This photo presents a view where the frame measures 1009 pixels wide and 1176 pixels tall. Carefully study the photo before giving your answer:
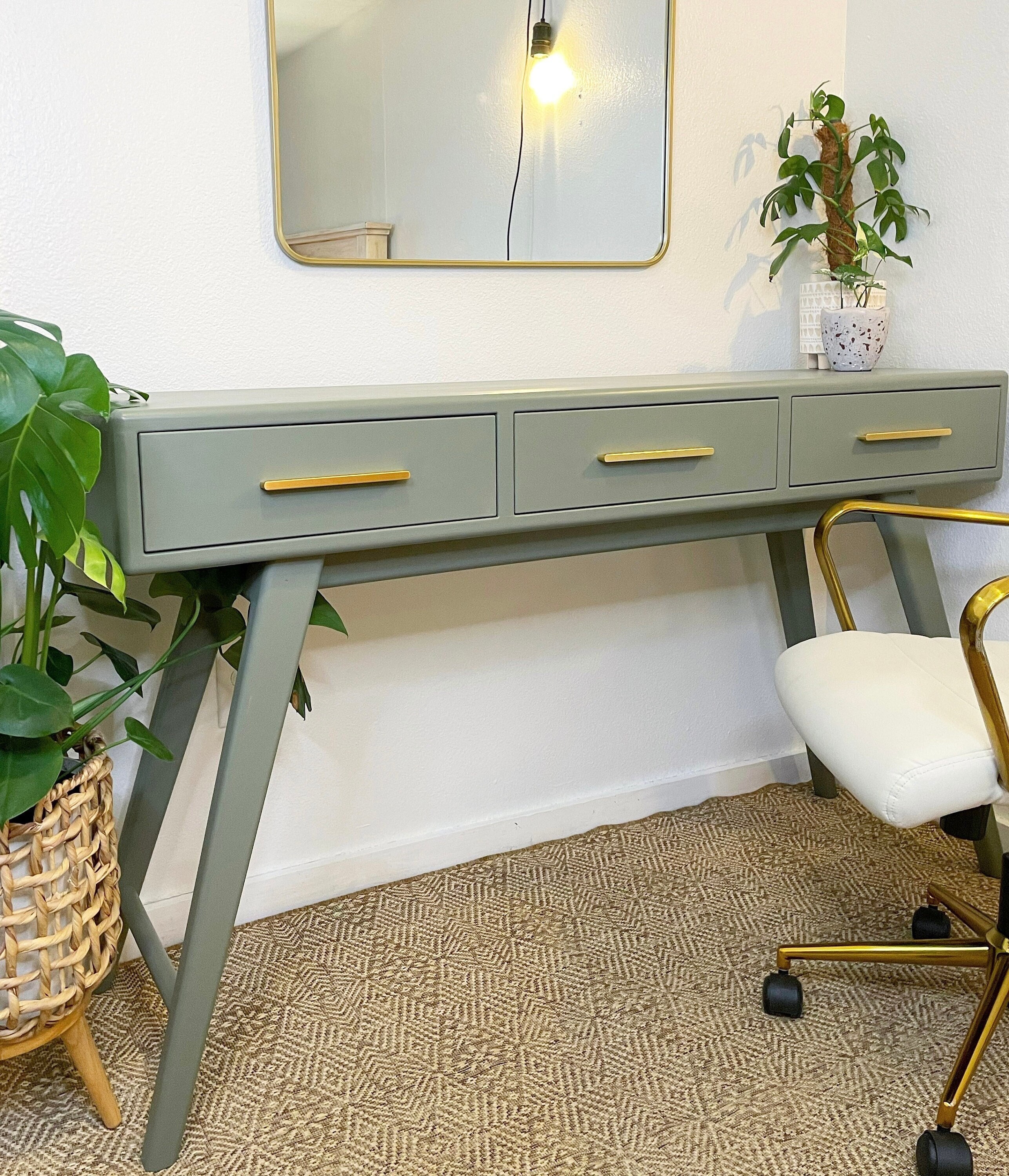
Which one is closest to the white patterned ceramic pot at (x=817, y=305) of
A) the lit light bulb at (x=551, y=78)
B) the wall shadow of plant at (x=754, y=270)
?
the wall shadow of plant at (x=754, y=270)

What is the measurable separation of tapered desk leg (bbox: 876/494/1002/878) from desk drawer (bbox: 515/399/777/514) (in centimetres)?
36

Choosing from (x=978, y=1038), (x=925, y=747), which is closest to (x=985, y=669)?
(x=925, y=747)

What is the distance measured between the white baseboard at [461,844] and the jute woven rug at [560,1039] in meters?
0.03

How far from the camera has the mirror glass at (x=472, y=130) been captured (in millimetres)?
1703

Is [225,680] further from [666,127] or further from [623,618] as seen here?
[666,127]

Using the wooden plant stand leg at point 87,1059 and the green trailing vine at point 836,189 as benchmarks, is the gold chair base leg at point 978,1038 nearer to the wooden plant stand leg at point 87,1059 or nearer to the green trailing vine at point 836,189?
the wooden plant stand leg at point 87,1059

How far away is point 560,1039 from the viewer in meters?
1.55

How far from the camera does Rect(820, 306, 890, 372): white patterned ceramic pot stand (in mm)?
1912

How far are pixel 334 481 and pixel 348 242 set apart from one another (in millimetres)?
601

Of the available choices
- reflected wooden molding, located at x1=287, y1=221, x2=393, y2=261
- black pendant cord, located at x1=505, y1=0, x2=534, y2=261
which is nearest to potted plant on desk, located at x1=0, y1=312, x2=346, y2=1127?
reflected wooden molding, located at x1=287, y1=221, x2=393, y2=261

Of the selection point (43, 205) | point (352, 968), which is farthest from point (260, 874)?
point (43, 205)

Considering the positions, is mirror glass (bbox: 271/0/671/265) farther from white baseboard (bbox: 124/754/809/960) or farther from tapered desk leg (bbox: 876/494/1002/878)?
white baseboard (bbox: 124/754/809/960)

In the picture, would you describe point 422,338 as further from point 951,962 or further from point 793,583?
point 951,962

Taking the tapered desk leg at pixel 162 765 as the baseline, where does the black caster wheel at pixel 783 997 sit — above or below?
below
